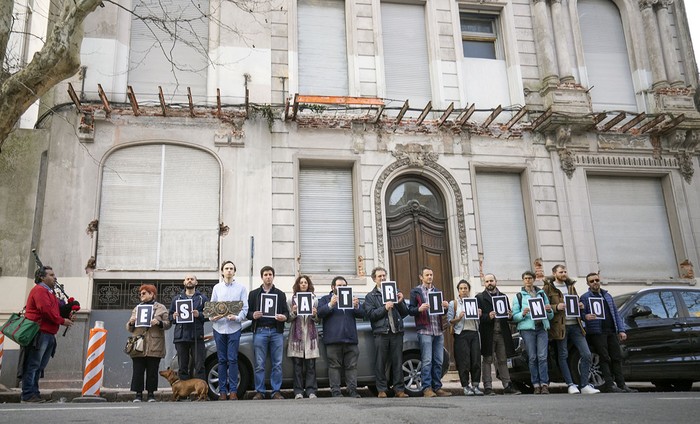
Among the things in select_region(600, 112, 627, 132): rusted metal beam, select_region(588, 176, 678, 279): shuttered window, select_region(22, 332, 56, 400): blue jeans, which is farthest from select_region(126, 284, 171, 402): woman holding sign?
select_region(600, 112, 627, 132): rusted metal beam

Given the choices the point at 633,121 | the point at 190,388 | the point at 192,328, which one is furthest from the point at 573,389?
the point at 633,121

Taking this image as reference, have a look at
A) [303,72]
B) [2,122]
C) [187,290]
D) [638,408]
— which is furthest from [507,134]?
[2,122]

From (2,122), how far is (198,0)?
987 centimetres

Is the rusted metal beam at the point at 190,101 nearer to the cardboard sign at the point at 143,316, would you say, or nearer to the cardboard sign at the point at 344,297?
the cardboard sign at the point at 143,316

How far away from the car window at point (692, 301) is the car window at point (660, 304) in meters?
0.23

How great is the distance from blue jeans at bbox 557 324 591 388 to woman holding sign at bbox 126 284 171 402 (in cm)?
648

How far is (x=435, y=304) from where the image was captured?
10.4 metres

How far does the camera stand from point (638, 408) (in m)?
6.71

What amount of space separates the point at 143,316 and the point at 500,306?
19.1 ft

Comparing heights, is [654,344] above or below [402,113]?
below

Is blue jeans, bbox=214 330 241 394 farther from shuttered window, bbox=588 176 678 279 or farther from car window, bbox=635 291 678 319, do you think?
shuttered window, bbox=588 176 678 279

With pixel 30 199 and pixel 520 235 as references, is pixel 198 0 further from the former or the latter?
pixel 520 235

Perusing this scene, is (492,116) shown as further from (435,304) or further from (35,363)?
(35,363)

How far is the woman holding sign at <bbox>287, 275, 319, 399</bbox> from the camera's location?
32.8 ft
